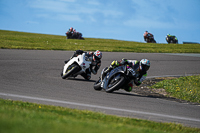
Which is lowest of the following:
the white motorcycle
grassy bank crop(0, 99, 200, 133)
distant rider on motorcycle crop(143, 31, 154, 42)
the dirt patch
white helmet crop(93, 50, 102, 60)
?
grassy bank crop(0, 99, 200, 133)

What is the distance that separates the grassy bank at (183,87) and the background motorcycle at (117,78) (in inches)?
104

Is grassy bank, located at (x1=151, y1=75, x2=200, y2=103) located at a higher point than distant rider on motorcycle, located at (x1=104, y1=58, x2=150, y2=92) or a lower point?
lower

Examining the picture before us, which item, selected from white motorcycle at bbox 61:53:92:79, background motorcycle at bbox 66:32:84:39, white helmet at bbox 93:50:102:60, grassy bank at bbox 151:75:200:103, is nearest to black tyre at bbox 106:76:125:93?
white helmet at bbox 93:50:102:60

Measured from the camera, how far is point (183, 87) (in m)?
13.3

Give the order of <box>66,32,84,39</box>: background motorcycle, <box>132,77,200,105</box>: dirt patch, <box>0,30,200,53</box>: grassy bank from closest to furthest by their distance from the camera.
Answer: <box>132,77,200,105</box>: dirt patch < <box>0,30,200,53</box>: grassy bank < <box>66,32,84,39</box>: background motorcycle

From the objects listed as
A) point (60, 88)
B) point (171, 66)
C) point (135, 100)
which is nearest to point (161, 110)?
point (135, 100)

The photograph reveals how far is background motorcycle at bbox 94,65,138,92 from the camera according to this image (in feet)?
32.9

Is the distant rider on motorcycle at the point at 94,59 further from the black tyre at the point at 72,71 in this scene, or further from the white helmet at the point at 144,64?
the white helmet at the point at 144,64

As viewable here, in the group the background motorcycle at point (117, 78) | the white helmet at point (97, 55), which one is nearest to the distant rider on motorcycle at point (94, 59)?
the white helmet at point (97, 55)

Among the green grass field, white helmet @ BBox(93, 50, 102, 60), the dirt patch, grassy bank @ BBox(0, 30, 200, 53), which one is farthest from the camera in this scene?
grassy bank @ BBox(0, 30, 200, 53)

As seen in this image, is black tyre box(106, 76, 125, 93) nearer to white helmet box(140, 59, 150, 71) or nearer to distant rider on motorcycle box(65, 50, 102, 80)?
white helmet box(140, 59, 150, 71)

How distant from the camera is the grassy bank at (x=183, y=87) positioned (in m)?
11.9

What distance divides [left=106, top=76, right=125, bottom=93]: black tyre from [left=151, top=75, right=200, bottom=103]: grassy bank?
2.98 m

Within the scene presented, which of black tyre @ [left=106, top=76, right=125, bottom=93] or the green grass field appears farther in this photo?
black tyre @ [left=106, top=76, right=125, bottom=93]
